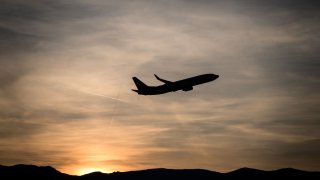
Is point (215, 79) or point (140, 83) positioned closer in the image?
point (215, 79)

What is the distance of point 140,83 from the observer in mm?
199875

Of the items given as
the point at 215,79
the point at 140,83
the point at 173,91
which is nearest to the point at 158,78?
the point at 173,91

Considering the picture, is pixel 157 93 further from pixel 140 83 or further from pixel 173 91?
pixel 140 83

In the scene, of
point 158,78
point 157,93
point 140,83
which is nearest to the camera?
point 158,78

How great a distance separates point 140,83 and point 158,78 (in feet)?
136

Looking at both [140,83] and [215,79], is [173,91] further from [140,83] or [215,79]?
[140,83]

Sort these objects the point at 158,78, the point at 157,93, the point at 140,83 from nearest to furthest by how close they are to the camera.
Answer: the point at 158,78
the point at 157,93
the point at 140,83

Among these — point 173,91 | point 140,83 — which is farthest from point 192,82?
point 140,83

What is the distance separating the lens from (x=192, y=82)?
162 m

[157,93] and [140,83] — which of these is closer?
[157,93]

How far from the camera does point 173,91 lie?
164375 millimetres

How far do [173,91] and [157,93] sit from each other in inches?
454

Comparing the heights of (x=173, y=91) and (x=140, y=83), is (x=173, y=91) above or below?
below

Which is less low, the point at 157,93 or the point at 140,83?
the point at 140,83
